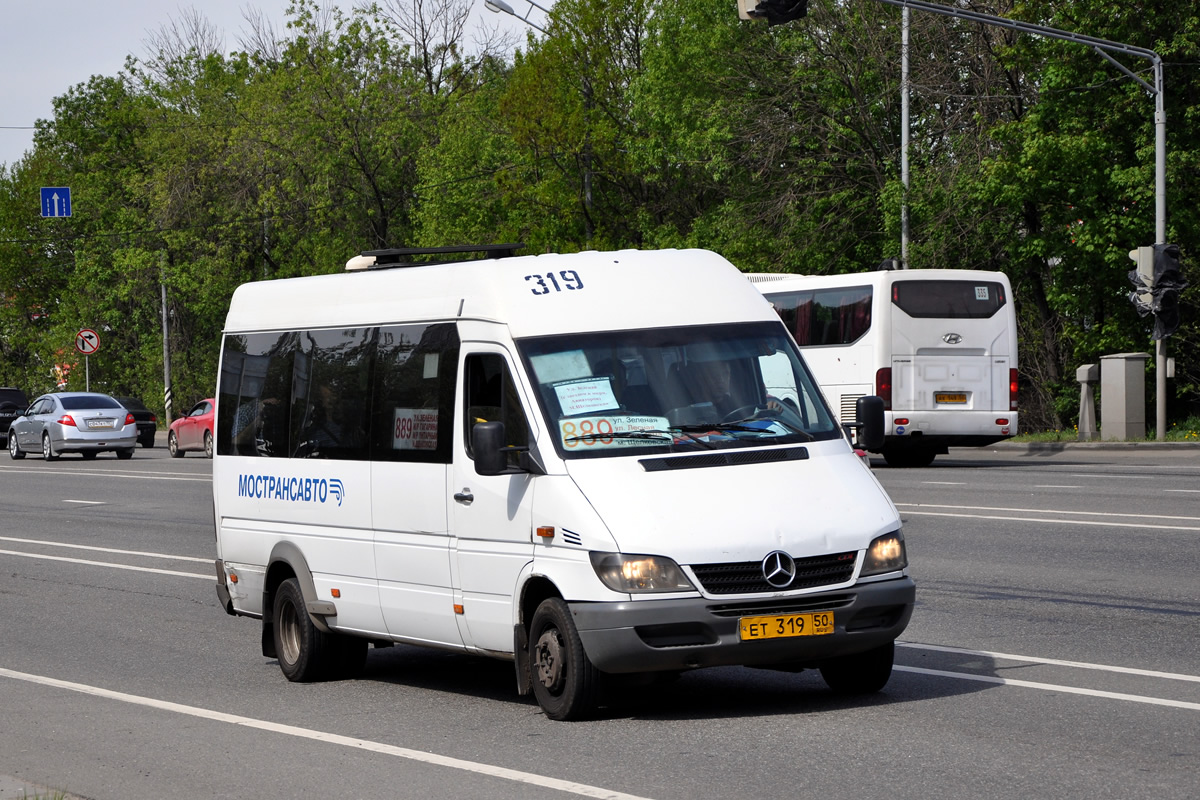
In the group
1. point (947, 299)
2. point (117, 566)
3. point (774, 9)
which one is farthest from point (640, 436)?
point (947, 299)

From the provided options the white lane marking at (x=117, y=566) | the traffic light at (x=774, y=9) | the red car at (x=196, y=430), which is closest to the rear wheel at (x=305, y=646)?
the white lane marking at (x=117, y=566)

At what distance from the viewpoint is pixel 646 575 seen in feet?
24.6

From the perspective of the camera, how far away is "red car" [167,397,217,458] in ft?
129

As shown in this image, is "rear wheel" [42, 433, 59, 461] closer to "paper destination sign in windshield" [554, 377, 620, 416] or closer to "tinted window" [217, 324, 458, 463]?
"tinted window" [217, 324, 458, 463]

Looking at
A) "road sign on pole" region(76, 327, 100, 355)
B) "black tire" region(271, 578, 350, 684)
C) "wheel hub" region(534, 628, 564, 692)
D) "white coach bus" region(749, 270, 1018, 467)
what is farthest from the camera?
"road sign on pole" region(76, 327, 100, 355)

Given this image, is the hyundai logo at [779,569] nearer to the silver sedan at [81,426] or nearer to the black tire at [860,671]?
the black tire at [860,671]

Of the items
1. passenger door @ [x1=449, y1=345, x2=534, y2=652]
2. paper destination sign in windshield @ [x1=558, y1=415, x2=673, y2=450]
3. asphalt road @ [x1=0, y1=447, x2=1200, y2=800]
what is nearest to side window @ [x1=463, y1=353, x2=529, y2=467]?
passenger door @ [x1=449, y1=345, x2=534, y2=652]

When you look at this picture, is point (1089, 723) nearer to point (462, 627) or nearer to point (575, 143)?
point (462, 627)

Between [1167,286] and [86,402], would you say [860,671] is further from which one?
[86,402]

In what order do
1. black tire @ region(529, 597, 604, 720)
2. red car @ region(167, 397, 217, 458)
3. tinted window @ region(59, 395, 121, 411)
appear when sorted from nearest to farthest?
black tire @ region(529, 597, 604, 720) < red car @ region(167, 397, 217, 458) < tinted window @ region(59, 395, 121, 411)

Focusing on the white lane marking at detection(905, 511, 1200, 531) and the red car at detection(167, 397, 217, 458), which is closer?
the white lane marking at detection(905, 511, 1200, 531)

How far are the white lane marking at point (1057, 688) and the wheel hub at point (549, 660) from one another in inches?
84.7

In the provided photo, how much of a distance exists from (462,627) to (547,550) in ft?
3.04

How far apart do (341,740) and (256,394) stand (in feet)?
11.2
